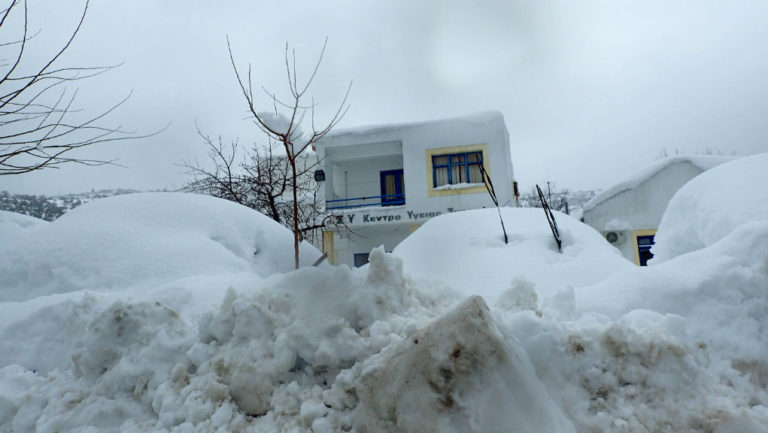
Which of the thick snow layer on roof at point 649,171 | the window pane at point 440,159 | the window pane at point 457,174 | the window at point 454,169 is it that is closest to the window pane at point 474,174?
the window at point 454,169

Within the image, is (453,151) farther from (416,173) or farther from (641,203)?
(641,203)

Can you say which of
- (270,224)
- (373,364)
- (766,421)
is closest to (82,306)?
(373,364)

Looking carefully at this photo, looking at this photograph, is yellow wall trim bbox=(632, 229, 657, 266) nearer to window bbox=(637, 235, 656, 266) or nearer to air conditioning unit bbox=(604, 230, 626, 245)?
window bbox=(637, 235, 656, 266)

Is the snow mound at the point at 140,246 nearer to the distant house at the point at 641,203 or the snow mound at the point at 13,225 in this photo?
the snow mound at the point at 13,225

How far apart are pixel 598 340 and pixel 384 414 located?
1.34m

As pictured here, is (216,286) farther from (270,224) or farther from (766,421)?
(766,421)

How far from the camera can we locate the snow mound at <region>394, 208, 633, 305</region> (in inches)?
173

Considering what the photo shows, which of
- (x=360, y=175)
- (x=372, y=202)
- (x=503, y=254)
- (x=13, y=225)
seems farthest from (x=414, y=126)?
(x=13, y=225)

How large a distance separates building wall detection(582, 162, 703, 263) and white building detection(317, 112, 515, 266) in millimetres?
3730

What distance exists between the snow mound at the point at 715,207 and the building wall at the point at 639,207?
8.88 meters

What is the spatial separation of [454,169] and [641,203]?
7.27 meters

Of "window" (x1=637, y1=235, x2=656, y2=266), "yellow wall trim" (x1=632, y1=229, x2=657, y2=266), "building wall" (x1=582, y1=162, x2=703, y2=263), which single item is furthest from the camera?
"window" (x1=637, y1=235, x2=656, y2=266)

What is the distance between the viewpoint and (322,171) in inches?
679

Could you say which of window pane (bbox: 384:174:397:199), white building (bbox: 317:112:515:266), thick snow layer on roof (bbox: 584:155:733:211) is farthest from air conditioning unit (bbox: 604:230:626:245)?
window pane (bbox: 384:174:397:199)
